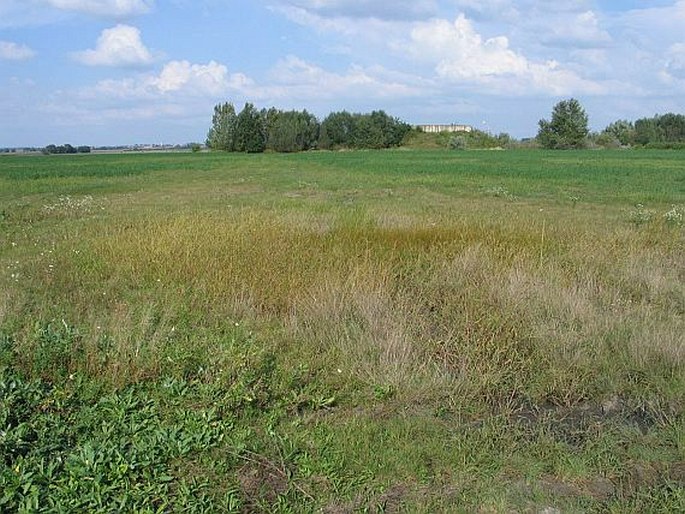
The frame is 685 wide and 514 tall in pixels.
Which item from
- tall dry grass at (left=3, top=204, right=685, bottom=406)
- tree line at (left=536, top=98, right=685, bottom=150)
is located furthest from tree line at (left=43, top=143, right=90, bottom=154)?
tall dry grass at (left=3, top=204, right=685, bottom=406)

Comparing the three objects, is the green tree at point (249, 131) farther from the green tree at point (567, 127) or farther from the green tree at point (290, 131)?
the green tree at point (567, 127)

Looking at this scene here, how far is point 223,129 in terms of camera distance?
96.1 m

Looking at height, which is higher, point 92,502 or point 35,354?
point 35,354

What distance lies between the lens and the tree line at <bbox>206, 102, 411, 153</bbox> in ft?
307

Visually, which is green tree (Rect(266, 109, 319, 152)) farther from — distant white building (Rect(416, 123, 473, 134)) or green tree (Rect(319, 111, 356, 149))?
distant white building (Rect(416, 123, 473, 134))

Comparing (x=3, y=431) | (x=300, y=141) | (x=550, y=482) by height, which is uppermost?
(x=300, y=141)

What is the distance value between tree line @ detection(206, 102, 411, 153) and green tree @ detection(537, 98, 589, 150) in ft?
90.0

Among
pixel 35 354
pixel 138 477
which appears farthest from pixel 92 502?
pixel 35 354

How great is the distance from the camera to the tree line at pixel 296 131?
93.5 metres

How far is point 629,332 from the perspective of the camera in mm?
5172

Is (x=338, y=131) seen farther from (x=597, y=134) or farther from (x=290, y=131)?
(x=597, y=134)

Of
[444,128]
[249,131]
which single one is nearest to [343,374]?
[249,131]

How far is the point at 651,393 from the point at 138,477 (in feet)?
12.1

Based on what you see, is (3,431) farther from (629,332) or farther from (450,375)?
(629,332)
